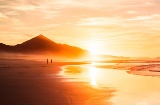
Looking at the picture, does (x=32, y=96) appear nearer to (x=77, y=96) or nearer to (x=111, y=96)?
(x=77, y=96)

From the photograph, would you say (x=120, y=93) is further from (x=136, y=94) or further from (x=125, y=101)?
(x=125, y=101)

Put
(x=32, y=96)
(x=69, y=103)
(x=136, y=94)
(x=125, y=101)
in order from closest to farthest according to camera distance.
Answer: (x=69, y=103) → (x=125, y=101) → (x=32, y=96) → (x=136, y=94)

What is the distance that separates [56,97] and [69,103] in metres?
2.24

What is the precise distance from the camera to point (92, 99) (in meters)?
18.3

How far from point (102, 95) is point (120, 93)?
1.59 meters

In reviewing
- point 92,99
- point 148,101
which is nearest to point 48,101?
point 92,99

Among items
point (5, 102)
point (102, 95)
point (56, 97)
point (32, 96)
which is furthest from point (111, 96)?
point (5, 102)

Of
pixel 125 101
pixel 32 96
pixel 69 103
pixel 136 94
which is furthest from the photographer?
pixel 136 94

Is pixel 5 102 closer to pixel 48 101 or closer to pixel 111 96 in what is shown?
pixel 48 101

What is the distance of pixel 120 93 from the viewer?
2105 cm

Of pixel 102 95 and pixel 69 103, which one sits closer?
pixel 69 103

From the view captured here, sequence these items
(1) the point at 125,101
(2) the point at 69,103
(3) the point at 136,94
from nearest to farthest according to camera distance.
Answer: (2) the point at 69,103 < (1) the point at 125,101 < (3) the point at 136,94

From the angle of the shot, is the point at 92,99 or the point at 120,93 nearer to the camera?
the point at 92,99

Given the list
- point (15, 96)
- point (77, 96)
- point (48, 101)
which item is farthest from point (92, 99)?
point (15, 96)
